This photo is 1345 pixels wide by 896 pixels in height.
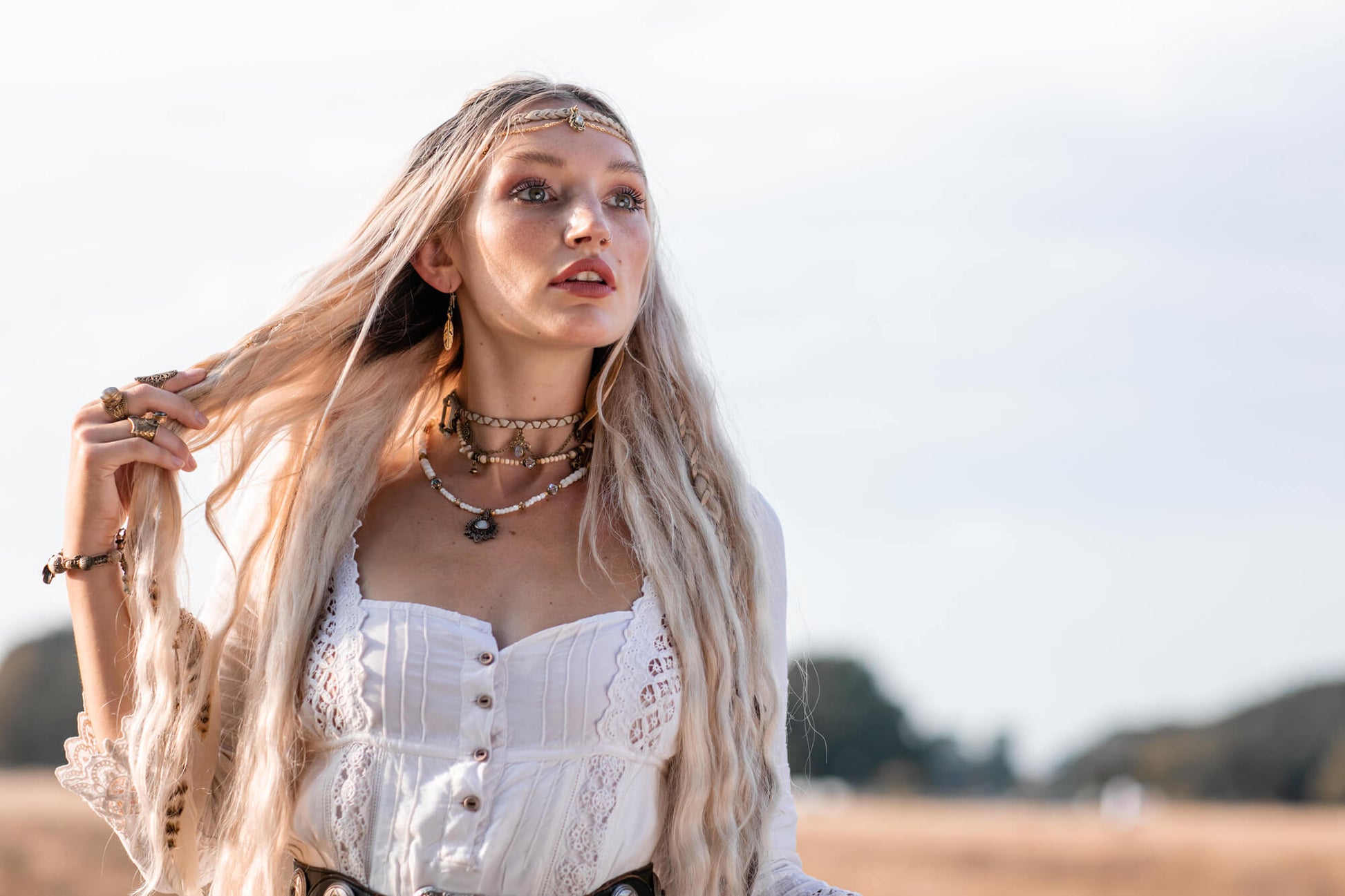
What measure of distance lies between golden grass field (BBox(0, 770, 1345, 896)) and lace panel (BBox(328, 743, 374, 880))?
29.0 ft

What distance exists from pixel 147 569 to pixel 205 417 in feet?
1.13

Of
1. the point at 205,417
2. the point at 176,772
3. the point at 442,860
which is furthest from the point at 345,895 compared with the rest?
the point at 205,417

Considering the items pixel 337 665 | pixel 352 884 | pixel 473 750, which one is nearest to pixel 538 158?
pixel 337 665

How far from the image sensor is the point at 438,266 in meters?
3.64

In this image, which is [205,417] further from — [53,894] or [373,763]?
[53,894]

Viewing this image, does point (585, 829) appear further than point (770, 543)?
No

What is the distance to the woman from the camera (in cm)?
320

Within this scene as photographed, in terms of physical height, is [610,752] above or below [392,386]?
below

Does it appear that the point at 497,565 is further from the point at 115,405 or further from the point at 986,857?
the point at 986,857

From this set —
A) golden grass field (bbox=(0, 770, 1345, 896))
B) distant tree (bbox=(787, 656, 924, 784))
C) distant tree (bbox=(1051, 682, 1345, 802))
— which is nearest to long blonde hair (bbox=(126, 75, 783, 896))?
golden grass field (bbox=(0, 770, 1345, 896))

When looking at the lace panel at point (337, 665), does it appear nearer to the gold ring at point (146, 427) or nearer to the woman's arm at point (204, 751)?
the woman's arm at point (204, 751)

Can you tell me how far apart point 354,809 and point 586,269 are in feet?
3.99

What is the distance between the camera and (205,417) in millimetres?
3387

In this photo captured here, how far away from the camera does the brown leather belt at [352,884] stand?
10.5 ft
